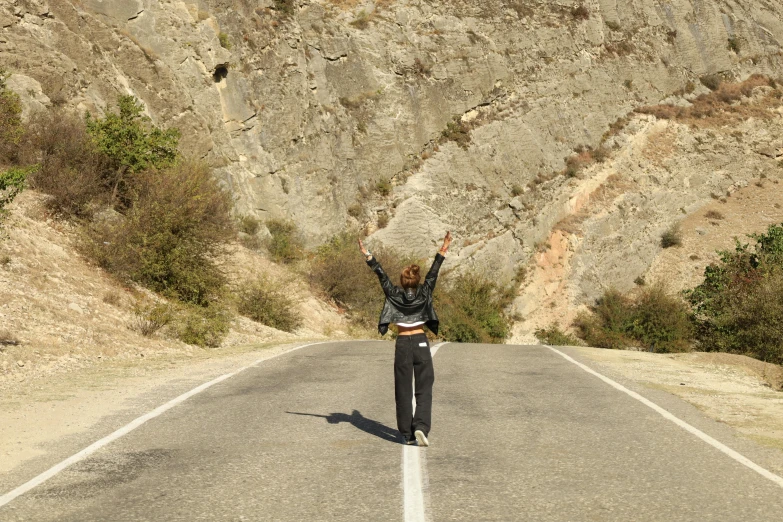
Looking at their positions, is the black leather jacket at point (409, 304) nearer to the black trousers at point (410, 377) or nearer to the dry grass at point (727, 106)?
the black trousers at point (410, 377)

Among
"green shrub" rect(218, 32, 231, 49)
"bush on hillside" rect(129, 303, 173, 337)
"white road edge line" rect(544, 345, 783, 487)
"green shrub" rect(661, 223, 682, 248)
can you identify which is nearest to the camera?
"white road edge line" rect(544, 345, 783, 487)

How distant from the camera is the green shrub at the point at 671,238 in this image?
173 feet

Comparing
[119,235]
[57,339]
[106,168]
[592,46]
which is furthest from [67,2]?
[592,46]

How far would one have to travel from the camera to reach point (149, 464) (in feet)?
24.7

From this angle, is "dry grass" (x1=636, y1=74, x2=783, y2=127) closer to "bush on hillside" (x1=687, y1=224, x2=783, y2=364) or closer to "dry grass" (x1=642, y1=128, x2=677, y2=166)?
"dry grass" (x1=642, y1=128, x2=677, y2=166)

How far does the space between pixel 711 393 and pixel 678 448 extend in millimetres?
5046

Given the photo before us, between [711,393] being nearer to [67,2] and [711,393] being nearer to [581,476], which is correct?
[581,476]

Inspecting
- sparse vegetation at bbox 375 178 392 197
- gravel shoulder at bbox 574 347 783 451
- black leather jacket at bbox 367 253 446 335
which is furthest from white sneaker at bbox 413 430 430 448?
sparse vegetation at bbox 375 178 392 197

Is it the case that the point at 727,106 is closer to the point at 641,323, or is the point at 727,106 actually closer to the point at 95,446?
the point at 641,323

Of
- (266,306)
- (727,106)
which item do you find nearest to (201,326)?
(266,306)

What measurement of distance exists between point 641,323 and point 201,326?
2918 centimetres

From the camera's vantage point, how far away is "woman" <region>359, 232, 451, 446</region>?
28.0ft

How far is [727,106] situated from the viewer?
6244 centimetres

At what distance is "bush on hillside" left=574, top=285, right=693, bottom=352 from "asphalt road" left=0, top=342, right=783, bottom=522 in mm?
32295
